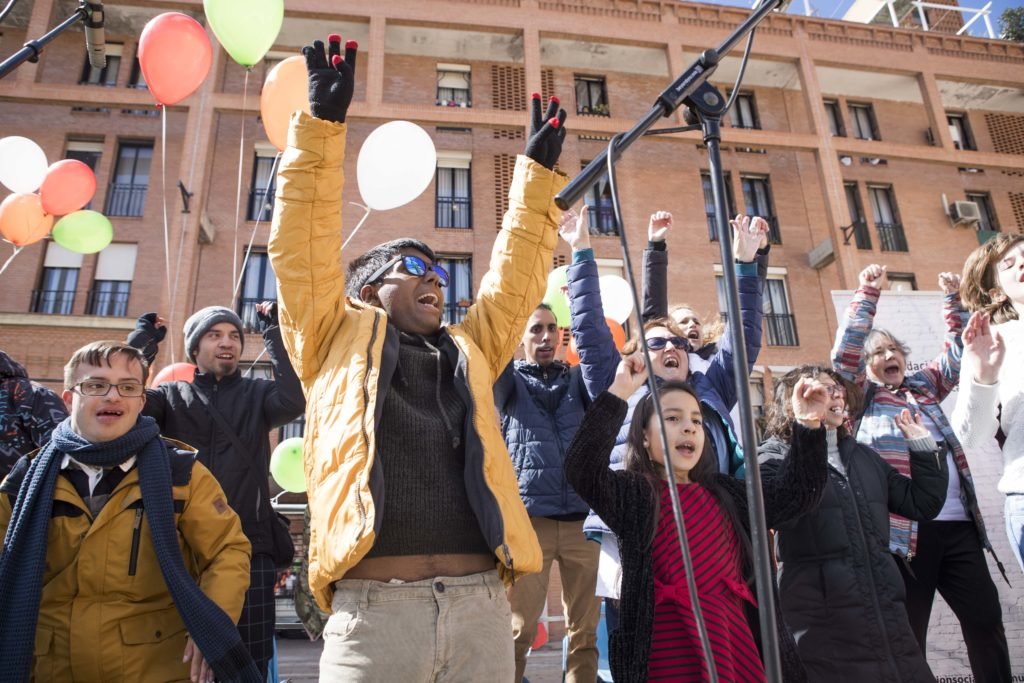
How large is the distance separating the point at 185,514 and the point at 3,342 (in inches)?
509

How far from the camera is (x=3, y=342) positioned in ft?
40.2

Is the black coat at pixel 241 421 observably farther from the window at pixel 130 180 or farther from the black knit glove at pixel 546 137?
the window at pixel 130 180

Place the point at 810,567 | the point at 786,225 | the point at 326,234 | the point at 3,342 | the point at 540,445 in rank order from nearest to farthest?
the point at 326,234 < the point at 810,567 < the point at 540,445 < the point at 3,342 < the point at 786,225

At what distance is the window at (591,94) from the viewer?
16.3 meters

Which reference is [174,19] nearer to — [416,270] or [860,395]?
[416,270]

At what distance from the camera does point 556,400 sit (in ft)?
11.7

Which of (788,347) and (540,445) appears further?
(788,347)

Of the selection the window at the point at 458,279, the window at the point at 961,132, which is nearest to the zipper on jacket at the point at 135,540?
the window at the point at 458,279

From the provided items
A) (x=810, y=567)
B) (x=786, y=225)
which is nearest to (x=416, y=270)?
(x=810, y=567)

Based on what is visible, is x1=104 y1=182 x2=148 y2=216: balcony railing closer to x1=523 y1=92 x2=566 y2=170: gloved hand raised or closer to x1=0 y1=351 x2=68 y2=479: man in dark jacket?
x1=0 y1=351 x2=68 y2=479: man in dark jacket

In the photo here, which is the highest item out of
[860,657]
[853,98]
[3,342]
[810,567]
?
[853,98]

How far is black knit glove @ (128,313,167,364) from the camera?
3833 millimetres

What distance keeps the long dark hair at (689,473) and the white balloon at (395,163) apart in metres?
Answer: 3.03

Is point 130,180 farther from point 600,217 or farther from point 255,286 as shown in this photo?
point 600,217
